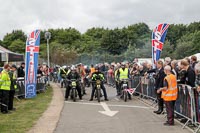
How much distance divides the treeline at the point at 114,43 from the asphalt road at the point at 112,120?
111 ft

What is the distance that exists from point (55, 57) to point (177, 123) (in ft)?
157

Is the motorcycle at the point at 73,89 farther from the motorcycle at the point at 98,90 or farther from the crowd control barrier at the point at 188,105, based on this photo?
the crowd control barrier at the point at 188,105

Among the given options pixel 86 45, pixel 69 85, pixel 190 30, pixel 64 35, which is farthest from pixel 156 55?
pixel 64 35

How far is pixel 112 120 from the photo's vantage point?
1149 cm

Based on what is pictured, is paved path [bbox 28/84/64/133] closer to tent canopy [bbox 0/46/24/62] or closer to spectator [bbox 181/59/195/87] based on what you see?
spectator [bbox 181/59/195/87]

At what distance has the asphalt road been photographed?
32.1ft

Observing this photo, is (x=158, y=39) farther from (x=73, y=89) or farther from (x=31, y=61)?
(x=31, y=61)

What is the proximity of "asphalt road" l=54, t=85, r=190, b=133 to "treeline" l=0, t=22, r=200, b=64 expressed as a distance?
33714mm

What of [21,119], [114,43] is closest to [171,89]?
[21,119]

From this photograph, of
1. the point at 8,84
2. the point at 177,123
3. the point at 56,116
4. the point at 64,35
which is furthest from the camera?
the point at 64,35

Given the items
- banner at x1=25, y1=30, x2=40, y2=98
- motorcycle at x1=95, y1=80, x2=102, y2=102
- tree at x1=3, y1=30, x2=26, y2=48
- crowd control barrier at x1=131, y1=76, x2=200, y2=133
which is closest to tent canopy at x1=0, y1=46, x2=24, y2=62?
banner at x1=25, y1=30, x2=40, y2=98

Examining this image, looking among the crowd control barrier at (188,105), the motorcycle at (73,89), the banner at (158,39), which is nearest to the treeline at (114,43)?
the motorcycle at (73,89)

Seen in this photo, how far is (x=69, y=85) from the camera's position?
719 inches

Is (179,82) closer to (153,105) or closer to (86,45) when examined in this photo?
(153,105)
